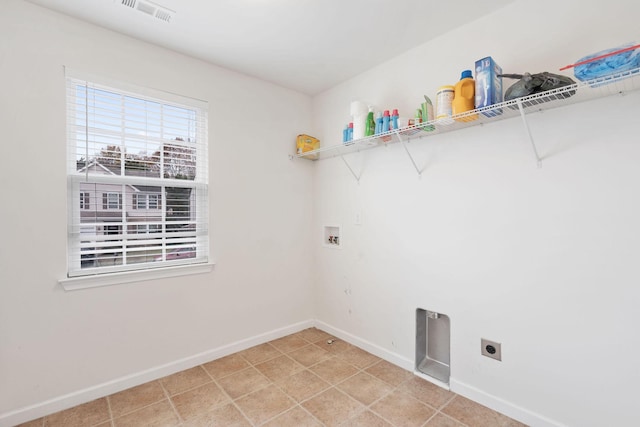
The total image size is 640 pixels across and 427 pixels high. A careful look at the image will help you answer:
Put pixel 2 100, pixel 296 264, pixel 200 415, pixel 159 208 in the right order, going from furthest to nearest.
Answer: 1. pixel 296 264
2. pixel 159 208
3. pixel 200 415
4. pixel 2 100

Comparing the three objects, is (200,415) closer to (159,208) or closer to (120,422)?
(120,422)

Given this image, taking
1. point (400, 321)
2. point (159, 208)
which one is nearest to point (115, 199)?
point (159, 208)

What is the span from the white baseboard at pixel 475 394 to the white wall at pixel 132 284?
86cm

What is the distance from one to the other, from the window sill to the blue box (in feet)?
7.43

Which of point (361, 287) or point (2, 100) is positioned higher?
point (2, 100)

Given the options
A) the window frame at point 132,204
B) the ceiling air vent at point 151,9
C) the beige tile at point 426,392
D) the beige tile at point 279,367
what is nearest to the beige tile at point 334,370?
the beige tile at point 279,367

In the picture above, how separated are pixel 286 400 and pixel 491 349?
4.49ft

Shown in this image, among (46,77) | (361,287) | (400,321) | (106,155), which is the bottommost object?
(400,321)

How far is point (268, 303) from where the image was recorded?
2885 millimetres

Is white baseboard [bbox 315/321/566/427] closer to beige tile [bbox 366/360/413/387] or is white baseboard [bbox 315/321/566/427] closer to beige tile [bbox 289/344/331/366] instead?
beige tile [bbox 366/360/413/387]

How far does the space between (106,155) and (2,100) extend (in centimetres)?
55

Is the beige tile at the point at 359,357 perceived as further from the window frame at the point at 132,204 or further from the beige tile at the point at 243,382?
the window frame at the point at 132,204

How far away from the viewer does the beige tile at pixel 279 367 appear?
2.29 metres

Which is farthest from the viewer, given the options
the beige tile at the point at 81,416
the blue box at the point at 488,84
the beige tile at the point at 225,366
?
the beige tile at the point at 225,366
